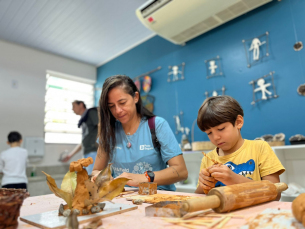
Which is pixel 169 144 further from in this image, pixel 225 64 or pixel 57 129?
pixel 57 129

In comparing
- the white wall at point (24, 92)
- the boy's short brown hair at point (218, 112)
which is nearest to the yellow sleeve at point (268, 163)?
the boy's short brown hair at point (218, 112)

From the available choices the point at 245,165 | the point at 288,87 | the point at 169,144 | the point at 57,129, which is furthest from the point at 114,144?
the point at 57,129

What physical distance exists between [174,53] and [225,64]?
0.98 metres

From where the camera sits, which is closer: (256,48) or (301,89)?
(301,89)

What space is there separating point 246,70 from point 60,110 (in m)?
3.64

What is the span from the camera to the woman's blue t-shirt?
1449 mm

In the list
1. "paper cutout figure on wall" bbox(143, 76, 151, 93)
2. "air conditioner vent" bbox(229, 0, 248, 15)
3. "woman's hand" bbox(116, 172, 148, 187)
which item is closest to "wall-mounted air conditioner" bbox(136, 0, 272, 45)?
"air conditioner vent" bbox(229, 0, 248, 15)

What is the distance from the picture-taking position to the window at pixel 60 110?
14.8 ft

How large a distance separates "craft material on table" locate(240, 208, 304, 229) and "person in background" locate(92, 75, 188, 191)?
0.74m

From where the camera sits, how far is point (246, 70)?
112 inches

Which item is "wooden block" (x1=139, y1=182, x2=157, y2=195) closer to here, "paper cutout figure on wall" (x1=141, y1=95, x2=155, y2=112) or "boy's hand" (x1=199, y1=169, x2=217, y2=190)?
"boy's hand" (x1=199, y1=169, x2=217, y2=190)

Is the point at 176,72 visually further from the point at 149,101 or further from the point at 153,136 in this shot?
the point at 153,136

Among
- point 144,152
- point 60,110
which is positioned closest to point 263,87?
point 144,152

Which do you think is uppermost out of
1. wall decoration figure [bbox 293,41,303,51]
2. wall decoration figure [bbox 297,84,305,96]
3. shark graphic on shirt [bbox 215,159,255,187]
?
wall decoration figure [bbox 293,41,303,51]
